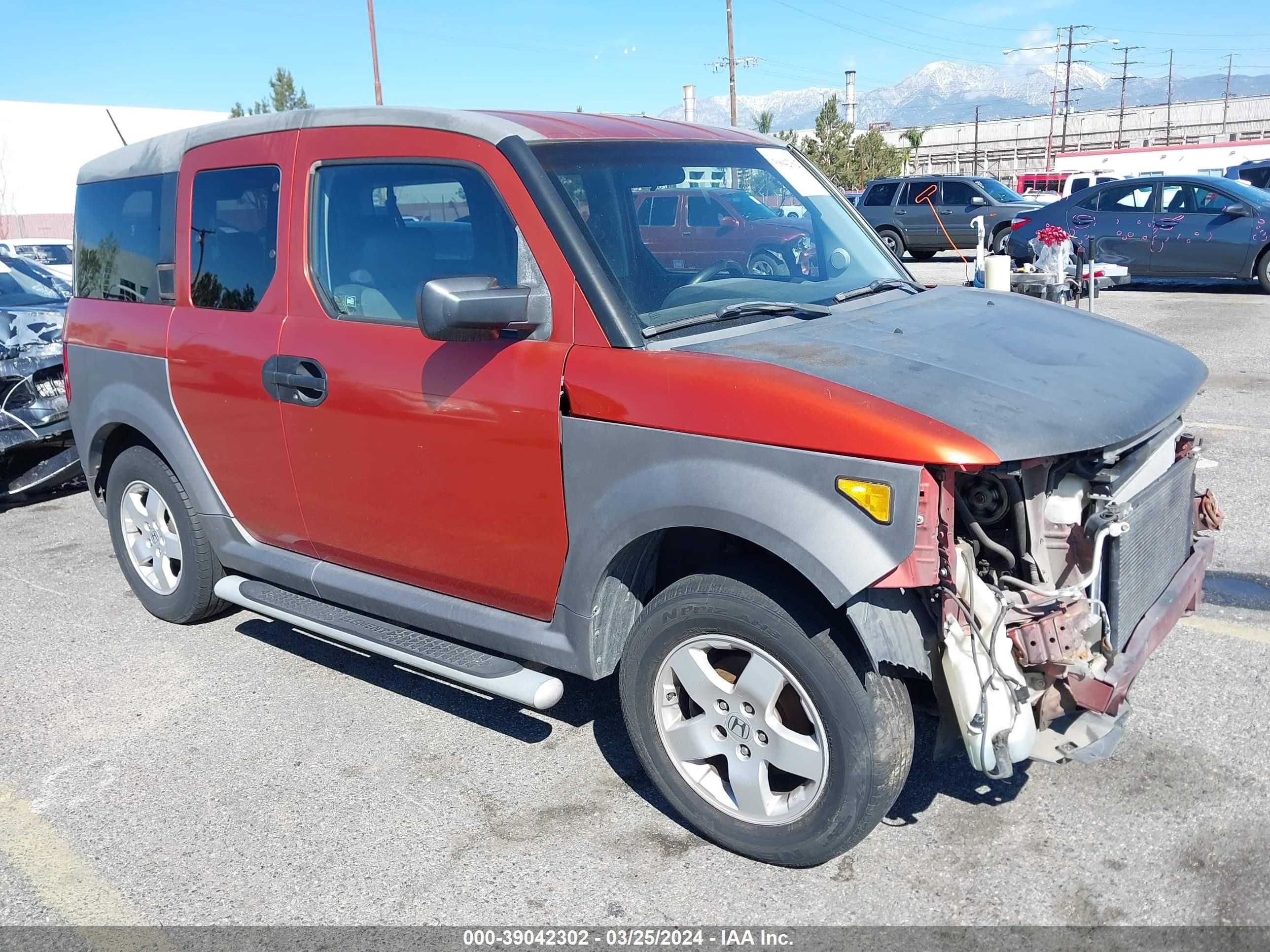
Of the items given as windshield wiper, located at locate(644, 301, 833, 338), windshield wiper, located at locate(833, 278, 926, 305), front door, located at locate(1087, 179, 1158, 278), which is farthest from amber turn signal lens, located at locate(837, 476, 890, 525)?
front door, located at locate(1087, 179, 1158, 278)

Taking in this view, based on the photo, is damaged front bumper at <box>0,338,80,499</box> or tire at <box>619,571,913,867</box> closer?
tire at <box>619,571,913,867</box>

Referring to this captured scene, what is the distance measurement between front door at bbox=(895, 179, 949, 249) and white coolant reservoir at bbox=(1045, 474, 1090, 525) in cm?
2054

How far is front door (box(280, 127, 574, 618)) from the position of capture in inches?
132

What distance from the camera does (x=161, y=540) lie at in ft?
16.4

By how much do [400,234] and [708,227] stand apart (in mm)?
1052

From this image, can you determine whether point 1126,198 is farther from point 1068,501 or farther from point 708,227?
point 1068,501

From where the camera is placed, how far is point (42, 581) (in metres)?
5.96

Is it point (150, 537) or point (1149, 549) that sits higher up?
point (1149, 549)

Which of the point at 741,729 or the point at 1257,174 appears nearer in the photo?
the point at 741,729

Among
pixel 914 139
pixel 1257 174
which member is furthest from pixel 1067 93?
pixel 1257 174

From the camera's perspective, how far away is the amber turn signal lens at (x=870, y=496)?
2658 mm

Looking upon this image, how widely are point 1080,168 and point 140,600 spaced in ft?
184

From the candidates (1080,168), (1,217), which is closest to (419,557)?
(1,217)

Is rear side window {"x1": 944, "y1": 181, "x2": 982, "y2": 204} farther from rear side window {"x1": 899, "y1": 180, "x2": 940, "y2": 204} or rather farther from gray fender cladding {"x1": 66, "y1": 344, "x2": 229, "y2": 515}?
gray fender cladding {"x1": 66, "y1": 344, "x2": 229, "y2": 515}
